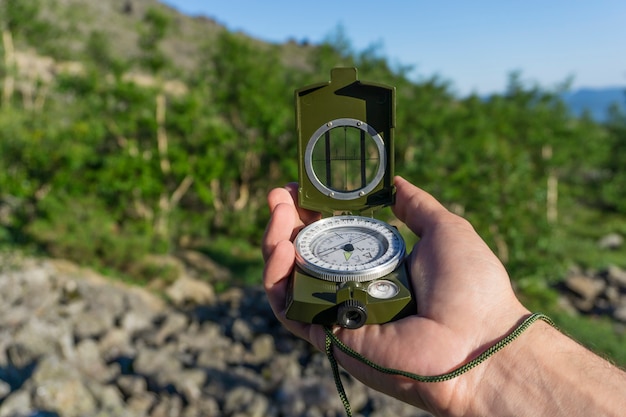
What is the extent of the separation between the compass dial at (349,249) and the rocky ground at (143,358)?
1952 millimetres

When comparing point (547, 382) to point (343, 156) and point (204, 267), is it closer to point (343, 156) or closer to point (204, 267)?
point (343, 156)

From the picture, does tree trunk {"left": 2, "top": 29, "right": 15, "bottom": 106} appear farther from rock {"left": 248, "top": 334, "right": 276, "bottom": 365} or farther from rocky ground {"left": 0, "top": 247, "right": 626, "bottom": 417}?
rock {"left": 248, "top": 334, "right": 276, "bottom": 365}

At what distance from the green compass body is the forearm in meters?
0.37

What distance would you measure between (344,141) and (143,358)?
2.79 metres

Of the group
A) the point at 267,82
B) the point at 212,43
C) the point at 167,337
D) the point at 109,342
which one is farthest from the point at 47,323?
the point at 212,43

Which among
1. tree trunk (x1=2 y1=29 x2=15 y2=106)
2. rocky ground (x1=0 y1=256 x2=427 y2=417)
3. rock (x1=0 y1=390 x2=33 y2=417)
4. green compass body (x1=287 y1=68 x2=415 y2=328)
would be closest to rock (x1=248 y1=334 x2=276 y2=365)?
rocky ground (x1=0 y1=256 x2=427 y2=417)

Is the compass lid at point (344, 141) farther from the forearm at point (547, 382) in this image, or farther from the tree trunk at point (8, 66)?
the tree trunk at point (8, 66)

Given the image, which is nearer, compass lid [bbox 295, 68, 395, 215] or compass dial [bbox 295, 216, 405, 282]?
compass dial [bbox 295, 216, 405, 282]

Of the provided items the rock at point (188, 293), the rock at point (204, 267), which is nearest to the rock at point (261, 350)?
the rock at point (188, 293)

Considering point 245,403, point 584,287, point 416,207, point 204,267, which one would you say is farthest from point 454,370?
point 584,287

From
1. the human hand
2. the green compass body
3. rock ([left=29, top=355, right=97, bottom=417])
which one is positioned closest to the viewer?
the human hand

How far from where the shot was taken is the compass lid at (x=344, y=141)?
2211 mm

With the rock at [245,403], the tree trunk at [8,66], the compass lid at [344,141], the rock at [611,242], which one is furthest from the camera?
the tree trunk at [8,66]

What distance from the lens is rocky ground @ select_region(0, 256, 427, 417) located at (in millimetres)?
3488
